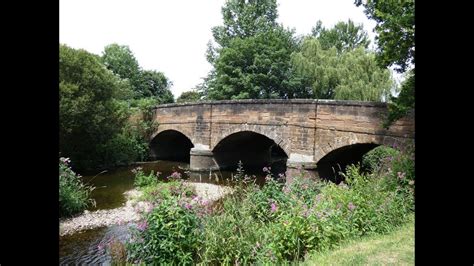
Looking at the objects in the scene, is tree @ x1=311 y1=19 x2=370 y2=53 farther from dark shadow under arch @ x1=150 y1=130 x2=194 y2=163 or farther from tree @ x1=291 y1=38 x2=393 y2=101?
dark shadow under arch @ x1=150 y1=130 x2=194 y2=163

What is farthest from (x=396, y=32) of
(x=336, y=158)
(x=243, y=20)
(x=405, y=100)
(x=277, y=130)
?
(x=243, y=20)

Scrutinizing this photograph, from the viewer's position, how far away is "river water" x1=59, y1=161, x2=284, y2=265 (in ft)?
22.3

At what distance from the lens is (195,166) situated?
1786cm

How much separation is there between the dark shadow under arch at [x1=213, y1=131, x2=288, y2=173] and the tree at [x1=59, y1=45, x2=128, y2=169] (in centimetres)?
540

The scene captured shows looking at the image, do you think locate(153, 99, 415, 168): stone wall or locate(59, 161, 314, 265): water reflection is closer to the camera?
locate(59, 161, 314, 265): water reflection

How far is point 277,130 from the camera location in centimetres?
1456

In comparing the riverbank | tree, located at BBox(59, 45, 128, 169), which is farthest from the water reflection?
tree, located at BBox(59, 45, 128, 169)

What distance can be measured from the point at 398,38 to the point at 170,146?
59.3 ft

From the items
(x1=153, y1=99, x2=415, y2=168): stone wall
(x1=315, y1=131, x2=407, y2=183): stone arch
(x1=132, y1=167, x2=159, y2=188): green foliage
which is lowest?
(x1=132, y1=167, x2=159, y2=188): green foliage

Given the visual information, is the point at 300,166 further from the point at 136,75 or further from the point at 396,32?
the point at 136,75

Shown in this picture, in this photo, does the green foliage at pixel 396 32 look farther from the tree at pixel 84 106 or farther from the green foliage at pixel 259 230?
the tree at pixel 84 106

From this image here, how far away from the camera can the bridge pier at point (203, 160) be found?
17.8 m
